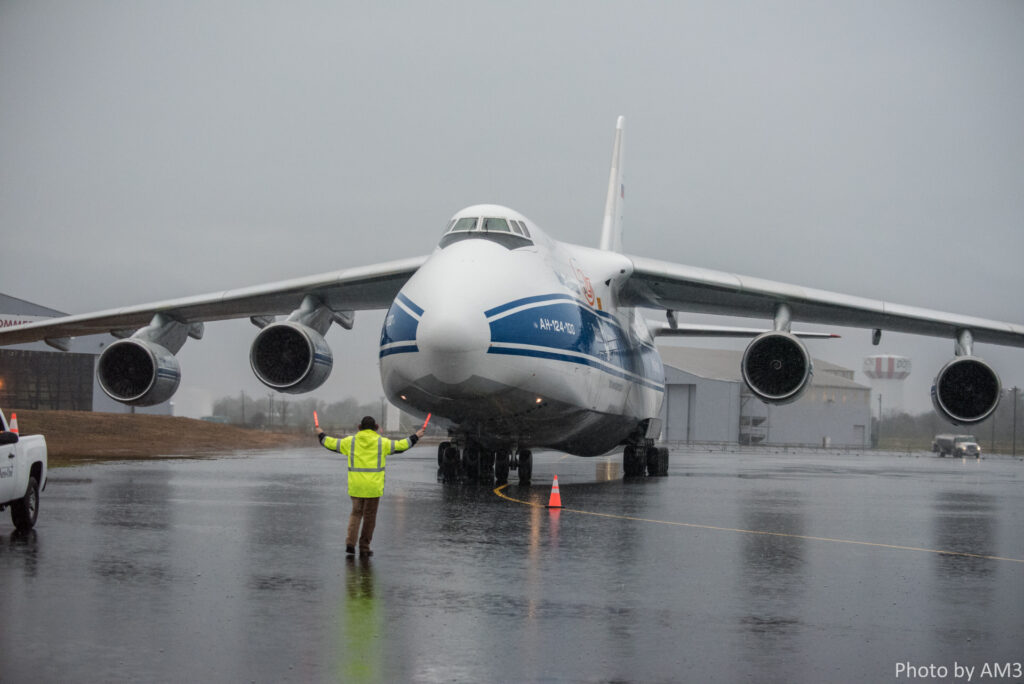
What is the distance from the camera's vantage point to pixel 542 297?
16922 millimetres

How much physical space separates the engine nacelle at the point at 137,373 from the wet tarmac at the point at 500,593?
462cm

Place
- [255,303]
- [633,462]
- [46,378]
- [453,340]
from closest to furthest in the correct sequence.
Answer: [453,340]
[255,303]
[633,462]
[46,378]

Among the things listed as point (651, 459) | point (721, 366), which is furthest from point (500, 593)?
point (721, 366)

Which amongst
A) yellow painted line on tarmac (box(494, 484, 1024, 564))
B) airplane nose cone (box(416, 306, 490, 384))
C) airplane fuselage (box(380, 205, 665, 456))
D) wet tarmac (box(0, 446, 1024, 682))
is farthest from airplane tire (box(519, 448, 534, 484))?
airplane nose cone (box(416, 306, 490, 384))

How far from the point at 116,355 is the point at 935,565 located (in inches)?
583

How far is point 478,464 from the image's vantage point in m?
19.7

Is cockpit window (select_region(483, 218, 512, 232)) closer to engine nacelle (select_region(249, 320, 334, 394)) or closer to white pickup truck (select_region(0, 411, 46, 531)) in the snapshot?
engine nacelle (select_region(249, 320, 334, 394))

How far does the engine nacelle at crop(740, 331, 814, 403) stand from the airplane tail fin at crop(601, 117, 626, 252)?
7.41 meters

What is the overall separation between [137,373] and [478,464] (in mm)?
6245

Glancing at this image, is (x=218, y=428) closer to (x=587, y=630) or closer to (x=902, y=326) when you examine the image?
(x=902, y=326)

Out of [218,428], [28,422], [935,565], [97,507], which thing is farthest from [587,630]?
[218,428]

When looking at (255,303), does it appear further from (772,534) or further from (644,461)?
(772,534)

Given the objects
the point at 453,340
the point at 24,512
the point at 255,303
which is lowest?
the point at 24,512

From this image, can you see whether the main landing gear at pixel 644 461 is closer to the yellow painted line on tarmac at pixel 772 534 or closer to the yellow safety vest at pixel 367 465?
the yellow painted line on tarmac at pixel 772 534
